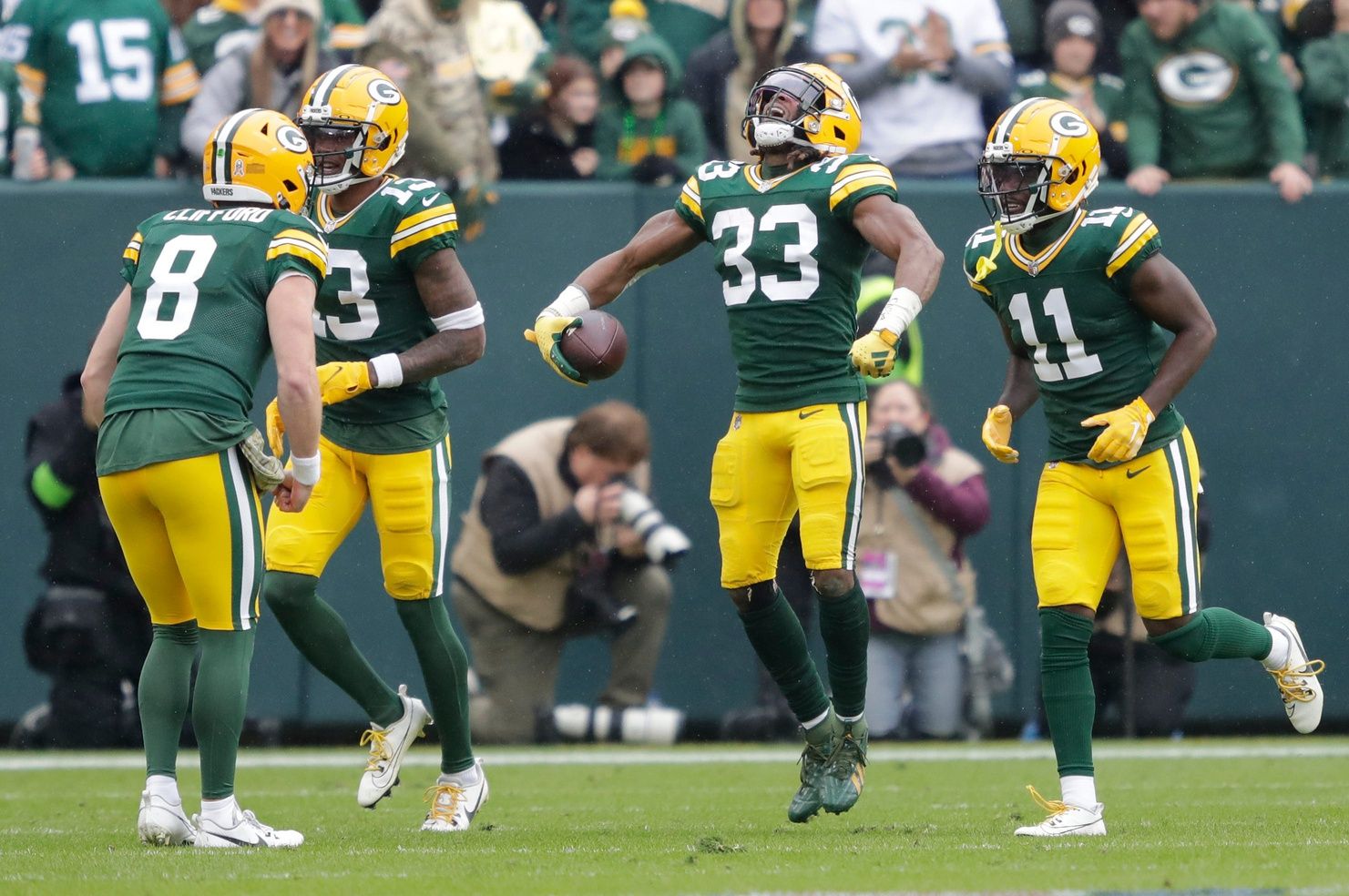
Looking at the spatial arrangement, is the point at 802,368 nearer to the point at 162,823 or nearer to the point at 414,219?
the point at 414,219

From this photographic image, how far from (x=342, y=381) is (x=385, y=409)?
0.27 m

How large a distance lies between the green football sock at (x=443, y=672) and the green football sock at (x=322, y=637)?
16 cm

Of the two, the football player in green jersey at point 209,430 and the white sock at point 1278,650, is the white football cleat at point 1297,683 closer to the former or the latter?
the white sock at point 1278,650

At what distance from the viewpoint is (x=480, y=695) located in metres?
8.38

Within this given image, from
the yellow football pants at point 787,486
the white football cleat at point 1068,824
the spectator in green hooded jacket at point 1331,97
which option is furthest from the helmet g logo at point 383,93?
the spectator in green hooded jacket at point 1331,97

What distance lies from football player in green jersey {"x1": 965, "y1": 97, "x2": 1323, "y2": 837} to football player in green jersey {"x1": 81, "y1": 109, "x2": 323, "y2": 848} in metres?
1.86

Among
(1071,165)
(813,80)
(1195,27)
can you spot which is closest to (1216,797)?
(1071,165)

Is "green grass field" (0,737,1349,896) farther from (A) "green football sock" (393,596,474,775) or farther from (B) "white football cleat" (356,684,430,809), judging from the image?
(A) "green football sock" (393,596,474,775)

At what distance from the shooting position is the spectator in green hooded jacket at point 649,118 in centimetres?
877

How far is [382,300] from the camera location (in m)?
5.41

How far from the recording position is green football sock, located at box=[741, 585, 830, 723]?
218 inches

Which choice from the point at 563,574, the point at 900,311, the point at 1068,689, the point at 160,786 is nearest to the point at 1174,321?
the point at 900,311

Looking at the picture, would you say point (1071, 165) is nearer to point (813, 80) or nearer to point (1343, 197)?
point (813, 80)

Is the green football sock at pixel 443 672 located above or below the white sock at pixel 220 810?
above
